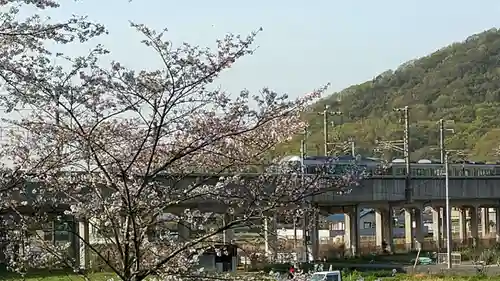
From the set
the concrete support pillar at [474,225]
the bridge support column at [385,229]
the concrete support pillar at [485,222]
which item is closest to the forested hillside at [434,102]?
the concrete support pillar at [485,222]

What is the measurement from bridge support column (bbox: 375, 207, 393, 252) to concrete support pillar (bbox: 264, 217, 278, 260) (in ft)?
108

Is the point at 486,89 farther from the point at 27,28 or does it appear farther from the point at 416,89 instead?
the point at 27,28

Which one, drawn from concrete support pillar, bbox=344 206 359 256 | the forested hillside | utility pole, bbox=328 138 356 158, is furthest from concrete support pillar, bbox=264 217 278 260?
the forested hillside

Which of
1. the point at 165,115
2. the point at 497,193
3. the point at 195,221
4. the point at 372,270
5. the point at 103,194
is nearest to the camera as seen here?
the point at 165,115

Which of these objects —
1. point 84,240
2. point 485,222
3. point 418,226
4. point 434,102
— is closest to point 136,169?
point 84,240

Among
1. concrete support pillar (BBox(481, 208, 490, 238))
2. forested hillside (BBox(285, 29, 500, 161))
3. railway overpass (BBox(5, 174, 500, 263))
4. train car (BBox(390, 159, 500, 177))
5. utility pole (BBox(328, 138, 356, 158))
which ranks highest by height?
forested hillside (BBox(285, 29, 500, 161))

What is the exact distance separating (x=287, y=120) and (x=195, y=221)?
1411 mm

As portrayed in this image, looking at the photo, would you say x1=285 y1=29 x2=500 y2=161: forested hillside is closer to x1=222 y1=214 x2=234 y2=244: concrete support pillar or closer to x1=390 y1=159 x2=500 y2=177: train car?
x1=390 y1=159 x2=500 y2=177: train car

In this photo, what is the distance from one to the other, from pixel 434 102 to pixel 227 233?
311 feet

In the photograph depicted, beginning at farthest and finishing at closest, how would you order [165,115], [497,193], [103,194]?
1. [497,193]
2. [103,194]
3. [165,115]

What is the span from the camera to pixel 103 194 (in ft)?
24.8

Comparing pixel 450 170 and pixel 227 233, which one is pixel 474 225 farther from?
pixel 227 233

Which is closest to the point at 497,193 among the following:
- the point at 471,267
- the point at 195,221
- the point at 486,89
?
the point at 471,267

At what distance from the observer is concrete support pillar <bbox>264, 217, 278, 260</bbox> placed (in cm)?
739
